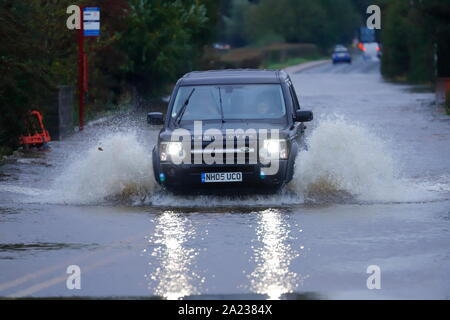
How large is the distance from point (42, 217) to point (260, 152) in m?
3.01

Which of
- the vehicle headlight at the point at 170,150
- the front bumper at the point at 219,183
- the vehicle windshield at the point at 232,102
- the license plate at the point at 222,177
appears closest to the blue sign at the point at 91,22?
the vehicle windshield at the point at 232,102

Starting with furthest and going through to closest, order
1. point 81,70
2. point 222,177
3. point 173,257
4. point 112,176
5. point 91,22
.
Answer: point 81,70 → point 91,22 → point 112,176 → point 222,177 → point 173,257

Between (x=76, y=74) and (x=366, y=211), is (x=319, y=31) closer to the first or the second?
(x=76, y=74)

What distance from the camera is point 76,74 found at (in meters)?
35.8

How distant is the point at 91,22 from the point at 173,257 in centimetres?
2085

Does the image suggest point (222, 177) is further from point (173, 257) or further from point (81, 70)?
point (81, 70)

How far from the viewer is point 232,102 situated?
17.8 metres

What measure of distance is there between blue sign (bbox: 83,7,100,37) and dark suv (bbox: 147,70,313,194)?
48.5 feet

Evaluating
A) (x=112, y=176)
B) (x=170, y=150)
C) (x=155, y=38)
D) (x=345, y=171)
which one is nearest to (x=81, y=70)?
(x=155, y=38)

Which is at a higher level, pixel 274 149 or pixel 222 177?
pixel 274 149

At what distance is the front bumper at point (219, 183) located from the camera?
16.4 m

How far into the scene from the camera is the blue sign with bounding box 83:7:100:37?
106 feet
